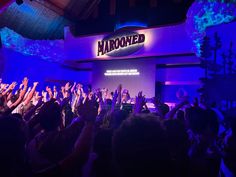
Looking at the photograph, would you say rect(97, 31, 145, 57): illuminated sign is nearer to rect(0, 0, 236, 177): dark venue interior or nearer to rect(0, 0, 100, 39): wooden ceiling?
rect(0, 0, 236, 177): dark venue interior

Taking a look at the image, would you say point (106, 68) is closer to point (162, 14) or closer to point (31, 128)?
point (162, 14)

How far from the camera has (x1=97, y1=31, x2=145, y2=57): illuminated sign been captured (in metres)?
10.0

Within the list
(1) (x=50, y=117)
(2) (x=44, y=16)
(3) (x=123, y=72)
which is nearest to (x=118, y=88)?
(1) (x=50, y=117)

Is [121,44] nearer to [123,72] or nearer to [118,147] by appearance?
[123,72]

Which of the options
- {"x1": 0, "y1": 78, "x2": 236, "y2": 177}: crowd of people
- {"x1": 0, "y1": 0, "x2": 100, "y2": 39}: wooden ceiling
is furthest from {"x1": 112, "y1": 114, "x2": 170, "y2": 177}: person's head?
{"x1": 0, "y1": 0, "x2": 100, "y2": 39}: wooden ceiling

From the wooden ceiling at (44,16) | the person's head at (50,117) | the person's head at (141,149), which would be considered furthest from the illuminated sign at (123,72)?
the person's head at (141,149)

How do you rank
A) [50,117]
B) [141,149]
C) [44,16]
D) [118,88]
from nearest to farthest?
[141,149] → [50,117] → [118,88] → [44,16]

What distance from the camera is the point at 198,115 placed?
2469 mm

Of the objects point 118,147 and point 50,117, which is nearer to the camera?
point 118,147

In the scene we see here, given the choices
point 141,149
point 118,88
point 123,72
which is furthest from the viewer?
point 123,72

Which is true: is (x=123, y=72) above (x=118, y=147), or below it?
above

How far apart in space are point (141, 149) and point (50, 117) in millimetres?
1350

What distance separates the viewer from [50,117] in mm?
2283

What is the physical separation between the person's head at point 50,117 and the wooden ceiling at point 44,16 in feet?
31.4
